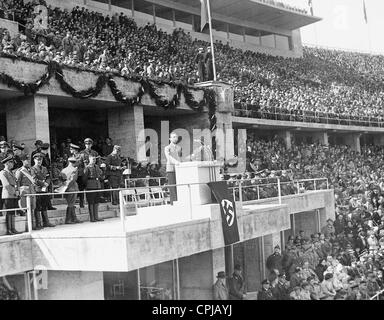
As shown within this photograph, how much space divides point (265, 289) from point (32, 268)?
517 centimetres

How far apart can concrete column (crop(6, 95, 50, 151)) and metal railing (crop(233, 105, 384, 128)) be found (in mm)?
12890

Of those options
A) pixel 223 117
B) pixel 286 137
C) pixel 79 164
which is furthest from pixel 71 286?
pixel 286 137

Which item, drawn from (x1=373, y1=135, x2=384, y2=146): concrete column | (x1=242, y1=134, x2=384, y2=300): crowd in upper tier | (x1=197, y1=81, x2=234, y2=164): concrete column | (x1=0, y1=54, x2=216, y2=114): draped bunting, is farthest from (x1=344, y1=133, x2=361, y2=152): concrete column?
(x1=0, y1=54, x2=216, y2=114): draped bunting

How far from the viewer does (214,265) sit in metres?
12.3

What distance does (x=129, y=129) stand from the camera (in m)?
21.3

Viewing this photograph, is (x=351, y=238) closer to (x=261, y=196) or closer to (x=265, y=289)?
(x=261, y=196)

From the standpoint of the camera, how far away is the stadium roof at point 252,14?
39938 mm

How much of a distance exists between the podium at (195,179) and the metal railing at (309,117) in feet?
56.5

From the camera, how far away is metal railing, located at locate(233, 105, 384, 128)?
29844 mm

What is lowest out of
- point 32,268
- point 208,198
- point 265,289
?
point 265,289

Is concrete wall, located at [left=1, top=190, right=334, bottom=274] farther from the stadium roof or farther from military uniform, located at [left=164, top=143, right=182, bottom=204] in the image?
the stadium roof

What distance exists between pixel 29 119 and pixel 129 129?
473cm
